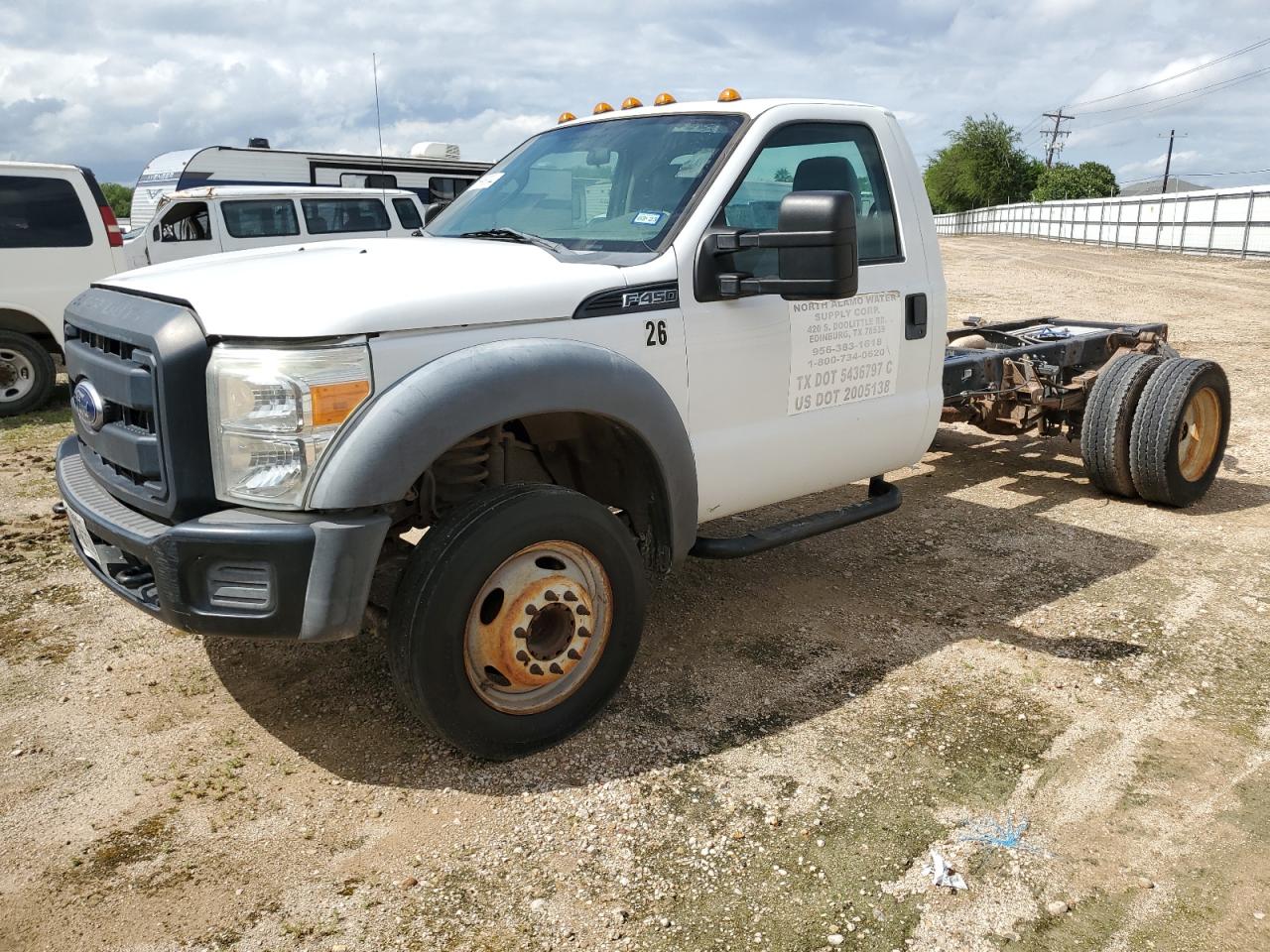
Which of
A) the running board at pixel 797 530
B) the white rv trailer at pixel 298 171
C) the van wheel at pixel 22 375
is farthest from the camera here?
the white rv trailer at pixel 298 171

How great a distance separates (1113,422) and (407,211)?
36.4 ft

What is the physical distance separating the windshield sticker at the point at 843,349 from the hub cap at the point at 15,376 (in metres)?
7.72

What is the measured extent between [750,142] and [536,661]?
1983 millimetres

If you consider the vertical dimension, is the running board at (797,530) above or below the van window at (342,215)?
below

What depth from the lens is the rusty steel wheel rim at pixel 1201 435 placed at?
6.01 meters

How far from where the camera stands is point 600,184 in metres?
4.01

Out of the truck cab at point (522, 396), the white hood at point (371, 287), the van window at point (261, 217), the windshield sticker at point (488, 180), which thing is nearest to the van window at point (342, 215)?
the van window at point (261, 217)

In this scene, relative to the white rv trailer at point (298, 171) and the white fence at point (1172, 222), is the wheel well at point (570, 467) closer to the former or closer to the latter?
the white rv trailer at point (298, 171)

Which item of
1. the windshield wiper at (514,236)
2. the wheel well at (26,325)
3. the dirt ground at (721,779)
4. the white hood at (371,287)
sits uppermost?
the windshield wiper at (514,236)

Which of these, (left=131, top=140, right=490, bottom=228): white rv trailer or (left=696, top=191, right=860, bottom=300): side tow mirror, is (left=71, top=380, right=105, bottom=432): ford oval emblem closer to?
(left=696, top=191, right=860, bottom=300): side tow mirror

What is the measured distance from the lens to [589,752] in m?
3.32

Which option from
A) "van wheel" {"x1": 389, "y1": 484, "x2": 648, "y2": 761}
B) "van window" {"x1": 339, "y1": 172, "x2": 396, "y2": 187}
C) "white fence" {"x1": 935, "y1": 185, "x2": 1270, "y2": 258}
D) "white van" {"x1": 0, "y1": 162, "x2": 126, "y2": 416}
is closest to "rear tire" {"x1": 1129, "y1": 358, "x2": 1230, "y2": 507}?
"van wheel" {"x1": 389, "y1": 484, "x2": 648, "y2": 761}

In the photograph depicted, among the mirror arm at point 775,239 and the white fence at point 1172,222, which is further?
the white fence at point 1172,222

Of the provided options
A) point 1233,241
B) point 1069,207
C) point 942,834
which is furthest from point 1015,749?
point 1069,207
